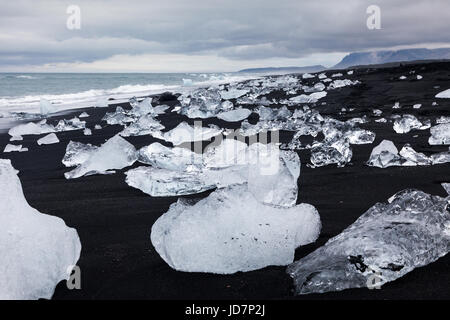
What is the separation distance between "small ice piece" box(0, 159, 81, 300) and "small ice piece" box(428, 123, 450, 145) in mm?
3634

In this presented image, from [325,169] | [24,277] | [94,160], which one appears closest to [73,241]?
[24,277]

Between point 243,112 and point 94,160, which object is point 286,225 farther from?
point 243,112

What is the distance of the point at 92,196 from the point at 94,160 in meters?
0.80

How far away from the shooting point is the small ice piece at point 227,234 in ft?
5.75

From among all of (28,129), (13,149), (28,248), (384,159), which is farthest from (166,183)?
(28,129)

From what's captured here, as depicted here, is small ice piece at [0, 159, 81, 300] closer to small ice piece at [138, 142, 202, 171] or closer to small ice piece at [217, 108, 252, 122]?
small ice piece at [138, 142, 202, 171]

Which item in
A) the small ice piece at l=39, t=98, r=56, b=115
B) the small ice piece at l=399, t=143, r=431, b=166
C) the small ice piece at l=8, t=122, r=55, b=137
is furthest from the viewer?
the small ice piece at l=39, t=98, r=56, b=115

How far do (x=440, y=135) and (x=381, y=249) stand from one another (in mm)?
3061

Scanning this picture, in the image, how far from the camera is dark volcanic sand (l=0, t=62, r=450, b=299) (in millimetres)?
1576

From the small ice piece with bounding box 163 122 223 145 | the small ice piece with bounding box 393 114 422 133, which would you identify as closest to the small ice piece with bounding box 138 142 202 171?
the small ice piece with bounding box 163 122 223 145

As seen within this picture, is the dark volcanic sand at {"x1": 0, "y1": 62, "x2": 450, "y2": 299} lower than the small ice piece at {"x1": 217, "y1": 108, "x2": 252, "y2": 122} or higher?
lower

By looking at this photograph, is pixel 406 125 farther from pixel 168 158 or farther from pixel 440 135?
pixel 168 158

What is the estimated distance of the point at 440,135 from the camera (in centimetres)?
417

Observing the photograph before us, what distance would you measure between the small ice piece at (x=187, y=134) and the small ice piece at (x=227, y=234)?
11.1ft
